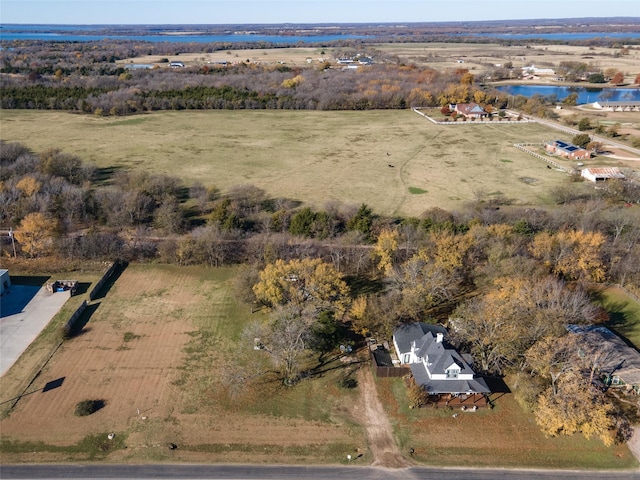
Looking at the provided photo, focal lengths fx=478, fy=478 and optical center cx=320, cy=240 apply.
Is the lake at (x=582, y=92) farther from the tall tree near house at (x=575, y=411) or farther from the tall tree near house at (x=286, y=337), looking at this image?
the tall tree near house at (x=286, y=337)

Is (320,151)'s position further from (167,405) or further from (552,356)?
(167,405)

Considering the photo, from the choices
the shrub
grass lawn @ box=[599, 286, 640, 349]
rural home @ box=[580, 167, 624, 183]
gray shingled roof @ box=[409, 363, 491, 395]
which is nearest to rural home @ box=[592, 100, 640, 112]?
rural home @ box=[580, 167, 624, 183]

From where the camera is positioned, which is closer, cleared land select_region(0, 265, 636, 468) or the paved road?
the paved road

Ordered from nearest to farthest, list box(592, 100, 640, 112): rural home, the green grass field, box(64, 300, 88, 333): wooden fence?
box(64, 300, 88, 333): wooden fence
the green grass field
box(592, 100, 640, 112): rural home

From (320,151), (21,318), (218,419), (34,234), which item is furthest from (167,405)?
(320,151)

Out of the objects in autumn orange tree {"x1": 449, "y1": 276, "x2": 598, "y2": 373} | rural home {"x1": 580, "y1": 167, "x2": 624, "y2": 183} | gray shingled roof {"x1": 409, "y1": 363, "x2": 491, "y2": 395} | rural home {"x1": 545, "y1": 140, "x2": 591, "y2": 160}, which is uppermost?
rural home {"x1": 545, "y1": 140, "x2": 591, "y2": 160}

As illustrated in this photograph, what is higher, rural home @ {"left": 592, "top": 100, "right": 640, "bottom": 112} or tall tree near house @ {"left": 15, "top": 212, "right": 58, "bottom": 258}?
rural home @ {"left": 592, "top": 100, "right": 640, "bottom": 112}

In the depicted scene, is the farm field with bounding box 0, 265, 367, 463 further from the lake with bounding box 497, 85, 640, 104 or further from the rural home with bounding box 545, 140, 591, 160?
the lake with bounding box 497, 85, 640, 104

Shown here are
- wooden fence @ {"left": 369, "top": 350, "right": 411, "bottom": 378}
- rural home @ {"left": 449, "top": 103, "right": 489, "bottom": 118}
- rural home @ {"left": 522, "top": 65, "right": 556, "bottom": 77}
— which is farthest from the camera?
rural home @ {"left": 522, "top": 65, "right": 556, "bottom": 77}
